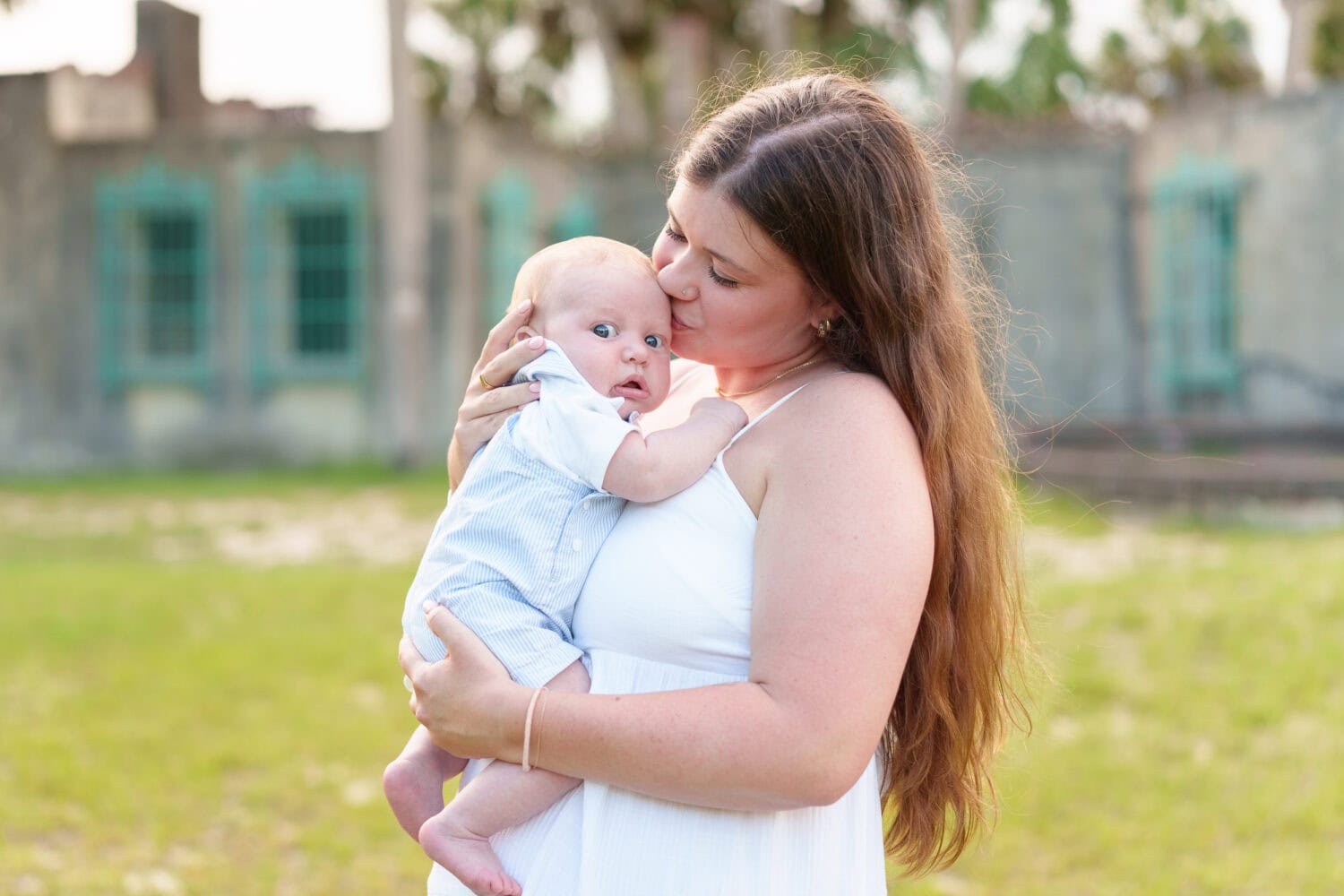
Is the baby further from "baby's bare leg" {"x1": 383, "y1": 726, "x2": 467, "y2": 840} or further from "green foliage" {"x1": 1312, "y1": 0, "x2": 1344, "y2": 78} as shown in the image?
"green foliage" {"x1": 1312, "y1": 0, "x2": 1344, "y2": 78}

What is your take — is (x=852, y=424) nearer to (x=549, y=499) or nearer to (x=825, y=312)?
(x=825, y=312)

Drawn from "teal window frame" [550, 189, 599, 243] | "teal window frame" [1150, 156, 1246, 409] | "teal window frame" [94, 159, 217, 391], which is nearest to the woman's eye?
"teal window frame" [1150, 156, 1246, 409]

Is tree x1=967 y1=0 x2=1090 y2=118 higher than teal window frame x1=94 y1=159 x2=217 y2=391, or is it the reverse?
tree x1=967 y1=0 x2=1090 y2=118

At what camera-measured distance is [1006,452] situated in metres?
2.02

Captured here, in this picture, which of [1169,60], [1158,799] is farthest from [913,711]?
[1169,60]

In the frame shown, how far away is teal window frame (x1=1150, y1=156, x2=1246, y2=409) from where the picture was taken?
522 inches

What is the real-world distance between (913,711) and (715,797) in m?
0.43

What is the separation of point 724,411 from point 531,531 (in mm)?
305

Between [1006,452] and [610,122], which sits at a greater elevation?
[610,122]

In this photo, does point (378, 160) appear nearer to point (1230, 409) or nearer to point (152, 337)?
point (152, 337)

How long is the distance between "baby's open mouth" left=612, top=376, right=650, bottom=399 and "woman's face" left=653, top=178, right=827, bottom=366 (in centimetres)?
9

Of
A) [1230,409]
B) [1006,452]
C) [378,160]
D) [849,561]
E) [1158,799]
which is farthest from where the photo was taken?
[378,160]

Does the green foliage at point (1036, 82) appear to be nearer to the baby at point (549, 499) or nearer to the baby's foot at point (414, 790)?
the baby at point (549, 499)

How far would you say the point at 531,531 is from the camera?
5.95 feet
